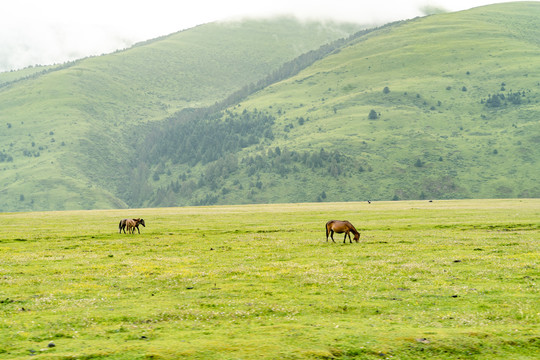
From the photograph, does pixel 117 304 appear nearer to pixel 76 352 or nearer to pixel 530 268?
pixel 76 352

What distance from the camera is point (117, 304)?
71.1 feet

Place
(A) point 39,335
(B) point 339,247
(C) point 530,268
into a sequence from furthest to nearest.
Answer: (B) point 339,247, (C) point 530,268, (A) point 39,335

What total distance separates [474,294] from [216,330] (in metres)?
11.5

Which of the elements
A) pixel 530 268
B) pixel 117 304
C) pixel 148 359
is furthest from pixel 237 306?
pixel 530 268

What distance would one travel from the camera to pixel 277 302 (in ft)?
71.5

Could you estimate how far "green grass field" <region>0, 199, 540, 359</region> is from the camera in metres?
15.9

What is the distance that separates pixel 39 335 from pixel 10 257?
881 inches

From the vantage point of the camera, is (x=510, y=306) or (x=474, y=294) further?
(x=474, y=294)

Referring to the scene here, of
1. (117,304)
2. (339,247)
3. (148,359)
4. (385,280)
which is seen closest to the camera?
(148,359)

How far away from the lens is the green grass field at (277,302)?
15883 mm

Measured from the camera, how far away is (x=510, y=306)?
2028 cm

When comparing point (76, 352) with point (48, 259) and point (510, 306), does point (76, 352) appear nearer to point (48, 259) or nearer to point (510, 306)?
point (510, 306)

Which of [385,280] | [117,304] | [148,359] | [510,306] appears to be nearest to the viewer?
[148,359]

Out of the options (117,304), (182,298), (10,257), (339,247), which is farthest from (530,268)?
(10,257)
